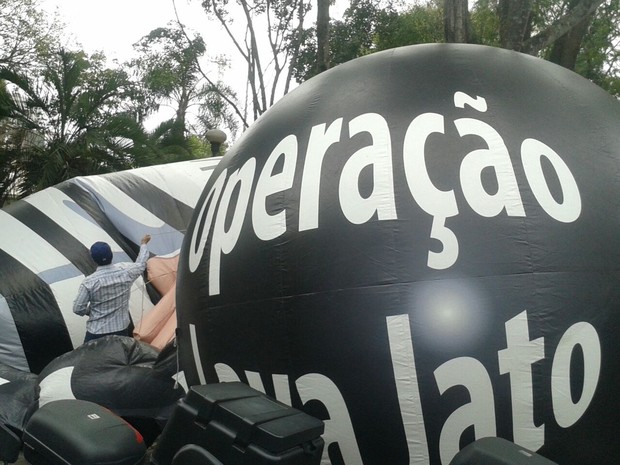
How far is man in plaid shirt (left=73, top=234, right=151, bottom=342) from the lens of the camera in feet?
20.8

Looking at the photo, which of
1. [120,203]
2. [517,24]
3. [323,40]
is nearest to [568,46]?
[517,24]

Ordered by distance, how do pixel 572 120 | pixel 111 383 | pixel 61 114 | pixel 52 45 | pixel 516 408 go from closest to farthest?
pixel 516 408 → pixel 572 120 → pixel 111 383 → pixel 61 114 → pixel 52 45

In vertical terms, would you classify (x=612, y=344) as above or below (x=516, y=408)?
above

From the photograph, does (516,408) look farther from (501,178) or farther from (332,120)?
(332,120)

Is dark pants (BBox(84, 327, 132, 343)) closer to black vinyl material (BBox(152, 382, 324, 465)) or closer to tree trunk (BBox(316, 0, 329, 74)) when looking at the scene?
black vinyl material (BBox(152, 382, 324, 465))

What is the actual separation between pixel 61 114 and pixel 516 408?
48.2ft

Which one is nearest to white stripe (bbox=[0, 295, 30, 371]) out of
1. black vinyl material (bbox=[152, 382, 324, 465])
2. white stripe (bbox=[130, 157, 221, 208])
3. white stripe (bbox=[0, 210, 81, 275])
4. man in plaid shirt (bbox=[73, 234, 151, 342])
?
white stripe (bbox=[0, 210, 81, 275])

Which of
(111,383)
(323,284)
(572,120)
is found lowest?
(111,383)

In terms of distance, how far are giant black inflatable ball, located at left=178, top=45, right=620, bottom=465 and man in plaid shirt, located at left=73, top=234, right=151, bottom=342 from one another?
9.71 ft

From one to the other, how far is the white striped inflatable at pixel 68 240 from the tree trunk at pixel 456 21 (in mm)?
3815

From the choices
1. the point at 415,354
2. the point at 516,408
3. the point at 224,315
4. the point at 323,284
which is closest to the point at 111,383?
the point at 224,315

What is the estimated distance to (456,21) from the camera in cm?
750

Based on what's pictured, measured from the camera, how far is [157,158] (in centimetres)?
1620

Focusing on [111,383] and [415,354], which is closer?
[415,354]
